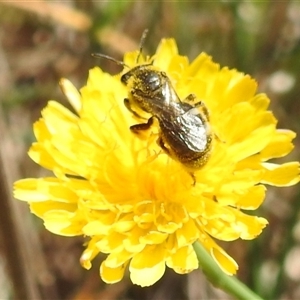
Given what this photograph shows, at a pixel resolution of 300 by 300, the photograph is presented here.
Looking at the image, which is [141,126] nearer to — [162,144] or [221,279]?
[162,144]

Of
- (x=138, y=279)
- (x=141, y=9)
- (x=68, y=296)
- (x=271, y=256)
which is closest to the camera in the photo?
(x=138, y=279)

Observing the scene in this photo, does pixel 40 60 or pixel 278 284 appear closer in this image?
pixel 278 284

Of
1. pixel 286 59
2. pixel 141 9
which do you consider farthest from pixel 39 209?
pixel 141 9

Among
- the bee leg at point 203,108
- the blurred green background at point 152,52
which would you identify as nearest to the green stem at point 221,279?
the bee leg at point 203,108

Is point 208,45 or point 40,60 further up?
point 40,60

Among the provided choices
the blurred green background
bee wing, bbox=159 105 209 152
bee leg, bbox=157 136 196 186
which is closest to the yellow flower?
bee leg, bbox=157 136 196 186

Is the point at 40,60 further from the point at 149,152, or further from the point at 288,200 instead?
the point at 149,152

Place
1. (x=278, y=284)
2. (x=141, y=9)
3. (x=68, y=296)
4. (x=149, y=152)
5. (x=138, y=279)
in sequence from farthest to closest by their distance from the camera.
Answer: (x=141, y=9)
(x=68, y=296)
(x=278, y=284)
(x=149, y=152)
(x=138, y=279)

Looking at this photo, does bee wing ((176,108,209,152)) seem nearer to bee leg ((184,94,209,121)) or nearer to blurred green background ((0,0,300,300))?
bee leg ((184,94,209,121))
